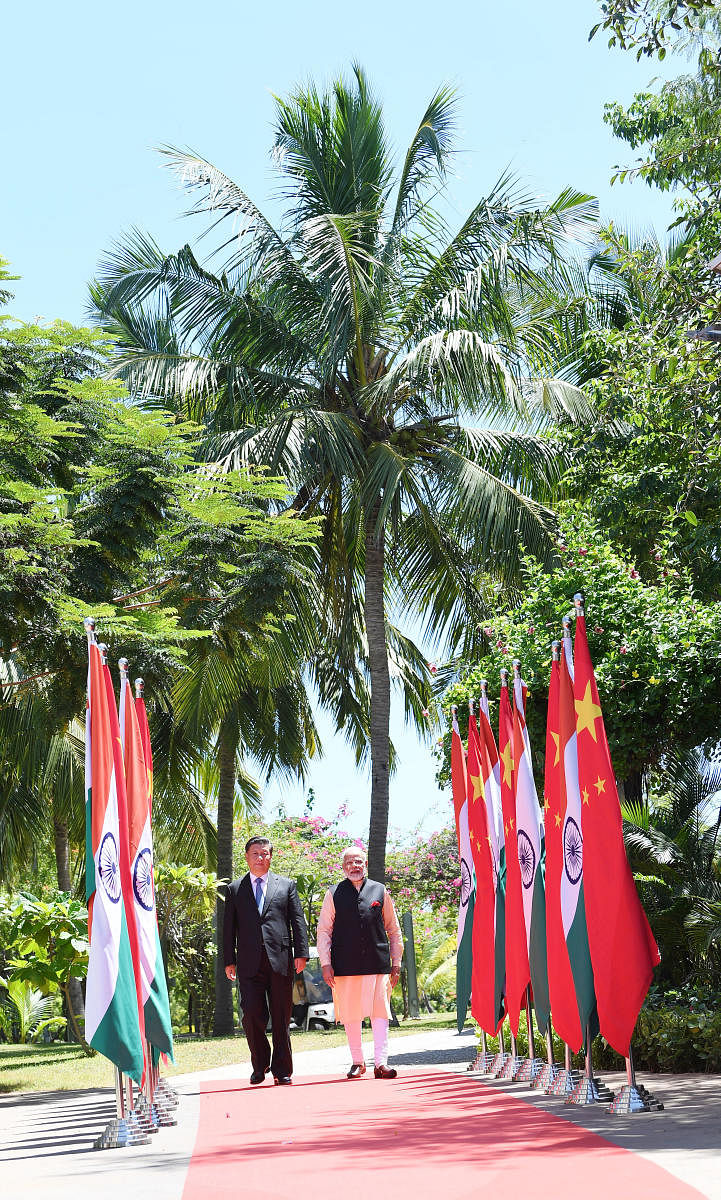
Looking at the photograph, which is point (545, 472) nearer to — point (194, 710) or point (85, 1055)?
point (194, 710)

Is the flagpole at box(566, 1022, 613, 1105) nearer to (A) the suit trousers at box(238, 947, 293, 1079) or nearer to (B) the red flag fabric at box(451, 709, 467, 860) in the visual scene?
(A) the suit trousers at box(238, 947, 293, 1079)

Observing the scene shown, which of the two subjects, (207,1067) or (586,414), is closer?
(207,1067)

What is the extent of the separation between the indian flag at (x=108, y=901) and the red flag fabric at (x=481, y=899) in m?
3.70

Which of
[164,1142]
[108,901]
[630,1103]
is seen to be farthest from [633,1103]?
[108,901]

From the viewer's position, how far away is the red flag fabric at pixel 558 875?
26.6 ft

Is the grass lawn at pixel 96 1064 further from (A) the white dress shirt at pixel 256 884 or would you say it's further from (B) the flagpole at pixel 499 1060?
(B) the flagpole at pixel 499 1060

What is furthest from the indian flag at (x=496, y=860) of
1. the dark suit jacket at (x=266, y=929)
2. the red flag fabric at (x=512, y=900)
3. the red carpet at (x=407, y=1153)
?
the dark suit jacket at (x=266, y=929)

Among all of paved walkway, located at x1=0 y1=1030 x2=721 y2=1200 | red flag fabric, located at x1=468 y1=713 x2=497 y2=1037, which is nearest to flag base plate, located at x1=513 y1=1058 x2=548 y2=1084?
paved walkway, located at x1=0 y1=1030 x2=721 y2=1200

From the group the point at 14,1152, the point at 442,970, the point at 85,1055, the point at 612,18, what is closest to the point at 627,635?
the point at 612,18

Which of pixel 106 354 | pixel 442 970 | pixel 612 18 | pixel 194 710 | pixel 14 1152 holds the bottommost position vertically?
pixel 14 1152

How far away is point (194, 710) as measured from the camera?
20672 millimetres

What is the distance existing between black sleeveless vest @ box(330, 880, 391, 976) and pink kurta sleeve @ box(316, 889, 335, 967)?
1.5 inches

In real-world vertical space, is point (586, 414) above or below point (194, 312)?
below

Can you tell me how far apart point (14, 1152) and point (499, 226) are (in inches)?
591
